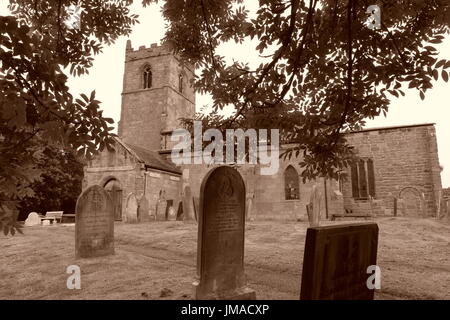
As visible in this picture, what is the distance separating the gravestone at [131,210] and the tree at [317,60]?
12.0 m

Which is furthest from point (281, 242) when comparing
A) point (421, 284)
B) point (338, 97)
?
point (338, 97)

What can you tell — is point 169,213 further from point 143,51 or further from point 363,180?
point 143,51

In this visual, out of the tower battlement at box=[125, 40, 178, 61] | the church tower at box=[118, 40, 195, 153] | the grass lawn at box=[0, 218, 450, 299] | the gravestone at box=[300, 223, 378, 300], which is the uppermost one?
the tower battlement at box=[125, 40, 178, 61]

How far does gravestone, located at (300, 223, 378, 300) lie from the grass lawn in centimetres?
110

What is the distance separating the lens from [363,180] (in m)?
21.2

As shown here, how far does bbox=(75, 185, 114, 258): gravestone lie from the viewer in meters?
7.88

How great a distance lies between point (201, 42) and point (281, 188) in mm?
15502

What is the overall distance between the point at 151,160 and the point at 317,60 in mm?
18359

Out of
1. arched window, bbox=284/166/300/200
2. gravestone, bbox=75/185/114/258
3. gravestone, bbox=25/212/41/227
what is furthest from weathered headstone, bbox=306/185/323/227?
gravestone, bbox=25/212/41/227

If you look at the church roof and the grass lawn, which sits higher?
the church roof

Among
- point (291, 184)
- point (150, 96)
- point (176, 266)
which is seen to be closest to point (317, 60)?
point (176, 266)

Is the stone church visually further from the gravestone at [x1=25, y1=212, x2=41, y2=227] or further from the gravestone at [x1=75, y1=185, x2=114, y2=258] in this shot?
the gravestone at [x1=75, y1=185, x2=114, y2=258]

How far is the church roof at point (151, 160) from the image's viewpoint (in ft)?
67.1

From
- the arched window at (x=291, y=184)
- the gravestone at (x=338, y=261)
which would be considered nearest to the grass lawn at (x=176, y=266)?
the gravestone at (x=338, y=261)
